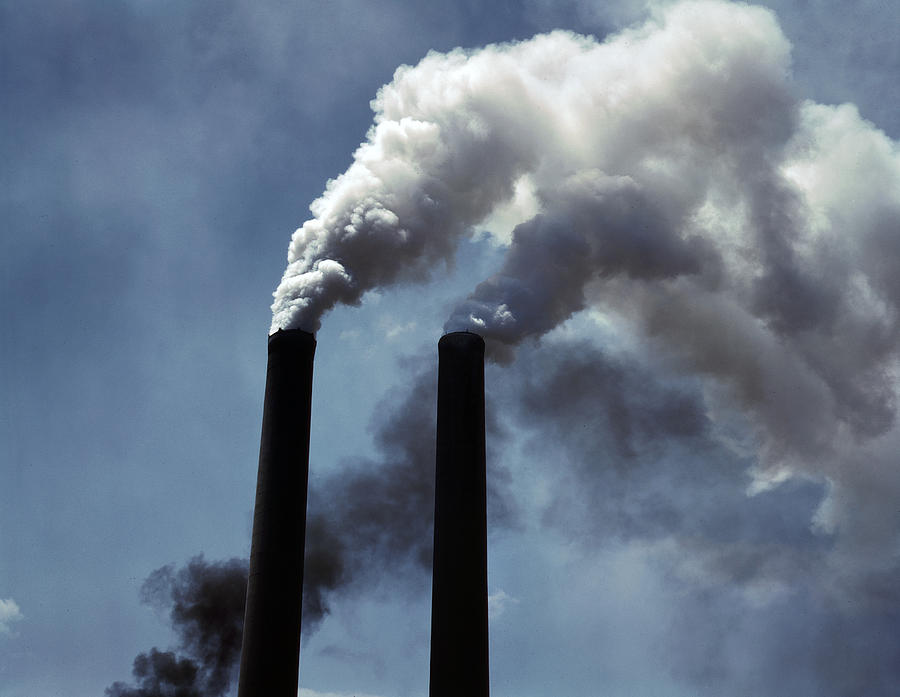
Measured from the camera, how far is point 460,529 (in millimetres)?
22094

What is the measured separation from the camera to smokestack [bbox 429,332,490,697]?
21.1 metres

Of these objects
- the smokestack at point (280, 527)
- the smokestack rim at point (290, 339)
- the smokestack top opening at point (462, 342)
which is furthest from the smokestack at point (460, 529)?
the smokestack rim at point (290, 339)

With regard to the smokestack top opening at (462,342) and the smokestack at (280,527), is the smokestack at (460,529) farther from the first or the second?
the smokestack at (280,527)

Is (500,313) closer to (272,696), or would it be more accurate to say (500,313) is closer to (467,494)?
(467,494)

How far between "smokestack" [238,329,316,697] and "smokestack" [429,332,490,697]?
3.54m

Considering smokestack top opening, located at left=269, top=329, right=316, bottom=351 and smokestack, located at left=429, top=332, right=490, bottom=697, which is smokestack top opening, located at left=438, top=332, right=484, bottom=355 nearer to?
smokestack, located at left=429, top=332, right=490, bottom=697

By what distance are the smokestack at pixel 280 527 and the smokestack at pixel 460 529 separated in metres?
3.54

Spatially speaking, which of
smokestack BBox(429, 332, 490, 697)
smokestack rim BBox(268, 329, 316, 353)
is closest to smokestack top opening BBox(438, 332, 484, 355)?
smokestack BBox(429, 332, 490, 697)

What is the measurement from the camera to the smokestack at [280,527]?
2152 centimetres

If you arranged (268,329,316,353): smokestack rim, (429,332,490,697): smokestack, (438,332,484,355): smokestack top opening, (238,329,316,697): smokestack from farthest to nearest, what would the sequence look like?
(268,329,316,353): smokestack rim → (438,332,484,355): smokestack top opening → (238,329,316,697): smokestack → (429,332,490,697): smokestack

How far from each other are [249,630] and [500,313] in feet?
35.0

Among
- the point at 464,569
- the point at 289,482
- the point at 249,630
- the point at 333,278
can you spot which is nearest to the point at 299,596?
the point at 249,630

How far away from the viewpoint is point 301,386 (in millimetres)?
24031

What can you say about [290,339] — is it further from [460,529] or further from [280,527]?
[460,529]
